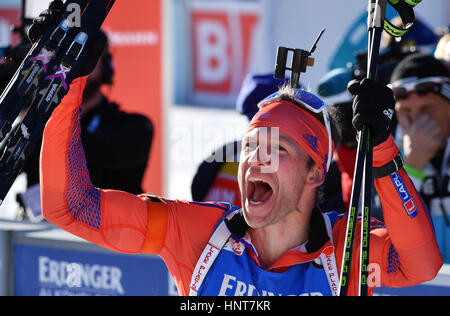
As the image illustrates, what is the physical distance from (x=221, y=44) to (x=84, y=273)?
11.6m

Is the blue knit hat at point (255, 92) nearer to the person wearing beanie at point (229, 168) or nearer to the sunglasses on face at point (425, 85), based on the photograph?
the person wearing beanie at point (229, 168)

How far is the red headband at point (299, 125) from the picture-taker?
7.59ft

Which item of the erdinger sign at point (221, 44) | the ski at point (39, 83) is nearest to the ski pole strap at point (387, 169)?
Answer: the ski at point (39, 83)

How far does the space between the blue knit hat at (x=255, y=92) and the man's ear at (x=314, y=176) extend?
936 millimetres

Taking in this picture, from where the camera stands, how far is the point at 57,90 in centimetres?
195

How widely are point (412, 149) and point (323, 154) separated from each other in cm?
132

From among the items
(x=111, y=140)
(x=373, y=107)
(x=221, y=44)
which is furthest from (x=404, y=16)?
(x=221, y=44)

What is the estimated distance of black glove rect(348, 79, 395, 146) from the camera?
1.99 meters

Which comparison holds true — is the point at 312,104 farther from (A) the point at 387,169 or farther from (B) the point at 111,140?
(B) the point at 111,140

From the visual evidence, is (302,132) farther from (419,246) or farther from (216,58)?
(216,58)

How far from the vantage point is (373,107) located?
1.99 metres

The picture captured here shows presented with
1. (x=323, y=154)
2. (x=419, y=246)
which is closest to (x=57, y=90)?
(x=323, y=154)

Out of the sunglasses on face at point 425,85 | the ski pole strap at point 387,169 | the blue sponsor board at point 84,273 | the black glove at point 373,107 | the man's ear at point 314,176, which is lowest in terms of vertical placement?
the blue sponsor board at point 84,273

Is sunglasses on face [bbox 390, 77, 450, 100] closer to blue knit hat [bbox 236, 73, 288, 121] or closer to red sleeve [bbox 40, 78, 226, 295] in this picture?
blue knit hat [bbox 236, 73, 288, 121]
